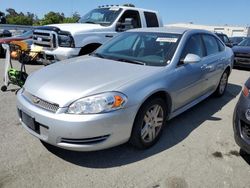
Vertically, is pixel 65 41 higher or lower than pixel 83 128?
higher

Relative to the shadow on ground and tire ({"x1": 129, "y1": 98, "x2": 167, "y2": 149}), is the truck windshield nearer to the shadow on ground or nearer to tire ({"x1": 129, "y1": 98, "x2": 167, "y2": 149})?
the shadow on ground

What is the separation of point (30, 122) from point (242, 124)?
255cm

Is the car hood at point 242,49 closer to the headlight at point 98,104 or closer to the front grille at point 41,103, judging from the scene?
the headlight at point 98,104

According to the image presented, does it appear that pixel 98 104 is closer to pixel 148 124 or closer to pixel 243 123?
pixel 148 124

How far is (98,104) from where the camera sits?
9.82 feet

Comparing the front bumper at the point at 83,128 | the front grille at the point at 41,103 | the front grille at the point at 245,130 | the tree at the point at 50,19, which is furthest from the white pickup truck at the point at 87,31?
the tree at the point at 50,19

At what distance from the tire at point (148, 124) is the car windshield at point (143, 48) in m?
0.66

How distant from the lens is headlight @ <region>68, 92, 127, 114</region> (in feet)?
9.69

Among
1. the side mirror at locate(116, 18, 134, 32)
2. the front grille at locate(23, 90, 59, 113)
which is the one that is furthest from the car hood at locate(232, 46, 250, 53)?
the front grille at locate(23, 90, 59, 113)

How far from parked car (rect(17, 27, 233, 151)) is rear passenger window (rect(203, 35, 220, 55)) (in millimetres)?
333

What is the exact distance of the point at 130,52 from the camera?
439cm

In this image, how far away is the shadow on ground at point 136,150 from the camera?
3336 millimetres

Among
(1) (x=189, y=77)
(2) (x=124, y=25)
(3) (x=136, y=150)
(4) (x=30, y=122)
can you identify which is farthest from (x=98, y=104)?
(2) (x=124, y=25)

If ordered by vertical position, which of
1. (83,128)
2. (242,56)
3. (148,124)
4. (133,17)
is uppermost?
(133,17)
